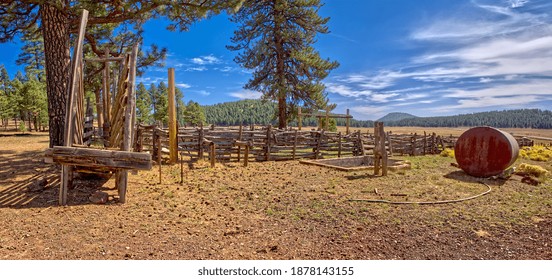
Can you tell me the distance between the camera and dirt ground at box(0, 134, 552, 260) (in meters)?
4.34

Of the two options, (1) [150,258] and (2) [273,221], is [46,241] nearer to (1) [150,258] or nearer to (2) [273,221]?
(1) [150,258]

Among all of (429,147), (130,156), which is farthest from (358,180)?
(429,147)

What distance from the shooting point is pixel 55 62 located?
9242 millimetres

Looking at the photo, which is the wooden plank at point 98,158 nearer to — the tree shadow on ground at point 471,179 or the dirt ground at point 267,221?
the dirt ground at point 267,221

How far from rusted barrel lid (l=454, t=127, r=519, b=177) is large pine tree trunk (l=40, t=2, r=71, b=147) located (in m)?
13.2

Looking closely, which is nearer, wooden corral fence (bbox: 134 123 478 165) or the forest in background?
wooden corral fence (bbox: 134 123 478 165)

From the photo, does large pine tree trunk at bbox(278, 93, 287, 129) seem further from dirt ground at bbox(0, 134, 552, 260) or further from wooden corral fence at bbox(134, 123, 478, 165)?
dirt ground at bbox(0, 134, 552, 260)

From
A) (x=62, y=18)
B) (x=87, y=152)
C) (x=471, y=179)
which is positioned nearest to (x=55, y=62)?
(x=62, y=18)

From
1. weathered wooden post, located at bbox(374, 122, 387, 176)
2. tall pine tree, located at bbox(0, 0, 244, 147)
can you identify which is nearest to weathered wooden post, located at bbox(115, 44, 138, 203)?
tall pine tree, located at bbox(0, 0, 244, 147)

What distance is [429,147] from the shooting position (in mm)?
25781

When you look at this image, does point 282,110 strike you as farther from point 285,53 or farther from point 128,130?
point 128,130

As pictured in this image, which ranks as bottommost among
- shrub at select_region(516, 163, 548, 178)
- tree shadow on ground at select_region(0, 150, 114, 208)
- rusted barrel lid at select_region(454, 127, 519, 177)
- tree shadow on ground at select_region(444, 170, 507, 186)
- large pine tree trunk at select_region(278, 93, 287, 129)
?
tree shadow on ground at select_region(444, 170, 507, 186)
